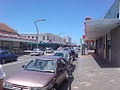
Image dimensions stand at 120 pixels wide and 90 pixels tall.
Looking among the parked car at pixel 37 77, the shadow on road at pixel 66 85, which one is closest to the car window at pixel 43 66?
the parked car at pixel 37 77

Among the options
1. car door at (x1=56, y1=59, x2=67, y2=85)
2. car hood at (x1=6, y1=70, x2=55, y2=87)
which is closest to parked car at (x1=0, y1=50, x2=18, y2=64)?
car door at (x1=56, y1=59, x2=67, y2=85)

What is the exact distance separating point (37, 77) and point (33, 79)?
194 mm

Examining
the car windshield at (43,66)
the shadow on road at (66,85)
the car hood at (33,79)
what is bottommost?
the shadow on road at (66,85)

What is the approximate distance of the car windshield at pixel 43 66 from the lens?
5.09 metres

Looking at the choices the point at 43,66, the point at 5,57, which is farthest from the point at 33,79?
the point at 5,57

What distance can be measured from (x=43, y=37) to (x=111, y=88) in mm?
76275

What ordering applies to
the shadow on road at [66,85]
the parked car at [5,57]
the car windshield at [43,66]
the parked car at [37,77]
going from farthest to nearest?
the parked car at [5,57] < the car windshield at [43,66] < the shadow on road at [66,85] < the parked car at [37,77]

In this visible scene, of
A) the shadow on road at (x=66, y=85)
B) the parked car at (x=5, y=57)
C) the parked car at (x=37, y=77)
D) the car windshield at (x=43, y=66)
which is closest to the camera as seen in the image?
the parked car at (x=37, y=77)

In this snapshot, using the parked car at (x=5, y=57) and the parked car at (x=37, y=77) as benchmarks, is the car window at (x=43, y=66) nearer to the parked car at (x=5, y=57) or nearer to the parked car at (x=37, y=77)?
the parked car at (x=37, y=77)

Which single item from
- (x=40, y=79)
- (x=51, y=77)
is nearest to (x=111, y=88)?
(x=51, y=77)

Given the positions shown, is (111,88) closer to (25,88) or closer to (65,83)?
(65,83)

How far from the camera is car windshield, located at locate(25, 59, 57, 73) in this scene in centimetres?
509

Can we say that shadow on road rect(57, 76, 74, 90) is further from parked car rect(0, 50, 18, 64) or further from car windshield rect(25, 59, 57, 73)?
parked car rect(0, 50, 18, 64)

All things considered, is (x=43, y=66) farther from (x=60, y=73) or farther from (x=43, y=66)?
(x=60, y=73)
